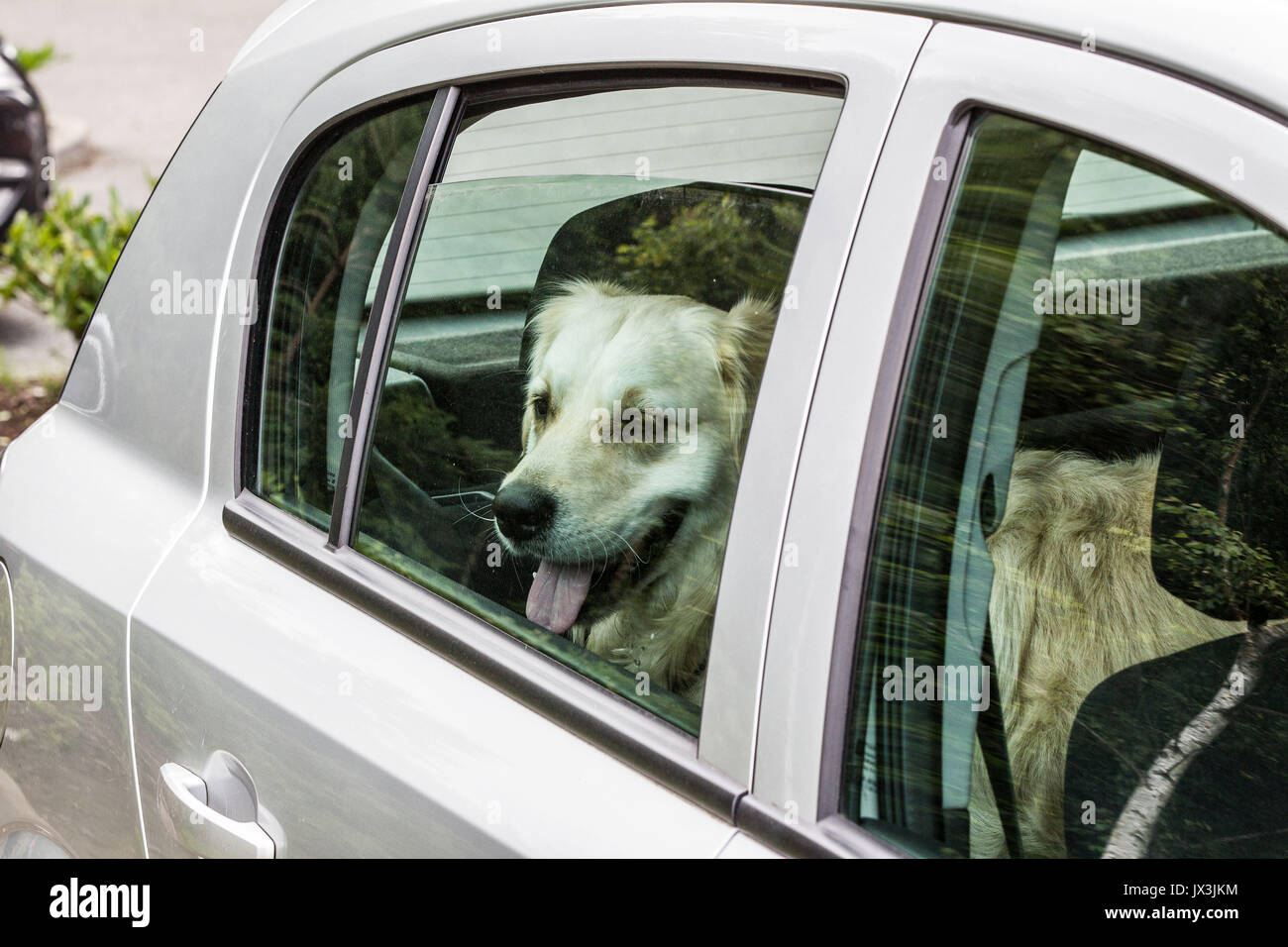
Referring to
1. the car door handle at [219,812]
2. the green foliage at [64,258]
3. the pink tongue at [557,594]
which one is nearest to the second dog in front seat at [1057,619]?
the pink tongue at [557,594]

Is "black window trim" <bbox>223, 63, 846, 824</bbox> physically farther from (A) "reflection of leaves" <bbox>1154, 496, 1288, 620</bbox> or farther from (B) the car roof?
(A) "reflection of leaves" <bbox>1154, 496, 1288, 620</bbox>

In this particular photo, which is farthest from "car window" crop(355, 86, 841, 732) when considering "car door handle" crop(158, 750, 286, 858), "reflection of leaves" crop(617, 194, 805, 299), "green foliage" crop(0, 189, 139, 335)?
"green foliage" crop(0, 189, 139, 335)

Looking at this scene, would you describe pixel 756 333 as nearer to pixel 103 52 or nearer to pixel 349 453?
pixel 349 453

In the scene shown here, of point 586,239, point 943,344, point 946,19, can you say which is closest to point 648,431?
point 586,239

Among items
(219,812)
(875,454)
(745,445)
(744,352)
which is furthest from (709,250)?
(219,812)

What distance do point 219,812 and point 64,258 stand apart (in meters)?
5.11

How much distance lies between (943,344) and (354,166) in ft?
3.11

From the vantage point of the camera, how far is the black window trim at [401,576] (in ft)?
4.39

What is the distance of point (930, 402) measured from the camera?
125cm

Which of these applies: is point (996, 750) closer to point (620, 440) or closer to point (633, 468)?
point (633, 468)

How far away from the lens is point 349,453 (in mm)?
1718

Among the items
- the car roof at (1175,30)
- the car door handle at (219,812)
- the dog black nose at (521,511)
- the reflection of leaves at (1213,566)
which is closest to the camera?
the car roof at (1175,30)

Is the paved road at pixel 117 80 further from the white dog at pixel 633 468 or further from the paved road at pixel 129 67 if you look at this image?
the white dog at pixel 633 468

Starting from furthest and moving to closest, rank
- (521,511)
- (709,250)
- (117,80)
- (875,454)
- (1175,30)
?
(117,80) < (521,511) < (709,250) < (875,454) < (1175,30)
